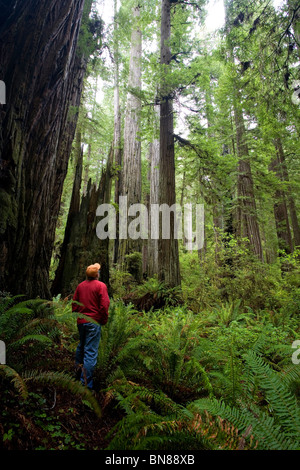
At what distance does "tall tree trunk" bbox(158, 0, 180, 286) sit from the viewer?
7414 mm

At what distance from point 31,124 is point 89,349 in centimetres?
348

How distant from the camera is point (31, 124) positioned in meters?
3.65

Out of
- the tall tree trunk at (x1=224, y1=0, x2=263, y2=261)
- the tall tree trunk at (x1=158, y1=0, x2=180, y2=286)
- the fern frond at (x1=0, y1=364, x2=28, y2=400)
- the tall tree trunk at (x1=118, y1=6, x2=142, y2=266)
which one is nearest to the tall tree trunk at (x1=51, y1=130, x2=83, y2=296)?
the tall tree trunk at (x1=158, y1=0, x2=180, y2=286)

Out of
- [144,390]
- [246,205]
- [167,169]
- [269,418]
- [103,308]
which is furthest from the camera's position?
[246,205]

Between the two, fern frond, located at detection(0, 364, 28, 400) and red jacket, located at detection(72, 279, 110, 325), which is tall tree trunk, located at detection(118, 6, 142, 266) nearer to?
red jacket, located at detection(72, 279, 110, 325)

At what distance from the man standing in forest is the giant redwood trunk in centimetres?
116

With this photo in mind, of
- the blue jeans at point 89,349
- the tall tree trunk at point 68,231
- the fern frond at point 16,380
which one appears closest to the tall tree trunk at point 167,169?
the tall tree trunk at point 68,231

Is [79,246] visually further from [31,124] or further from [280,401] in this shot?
[280,401]

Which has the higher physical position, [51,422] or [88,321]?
[88,321]

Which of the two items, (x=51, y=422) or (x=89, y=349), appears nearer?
(x=51, y=422)

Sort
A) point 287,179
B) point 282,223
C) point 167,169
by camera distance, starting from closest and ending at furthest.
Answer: point 167,169 < point 282,223 < point 287,179

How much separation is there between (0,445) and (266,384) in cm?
231

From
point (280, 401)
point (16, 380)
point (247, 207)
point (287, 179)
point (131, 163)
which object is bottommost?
point (280, 401)

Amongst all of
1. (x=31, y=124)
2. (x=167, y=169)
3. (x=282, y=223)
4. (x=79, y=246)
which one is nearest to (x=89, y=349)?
(x=31, y=124)
